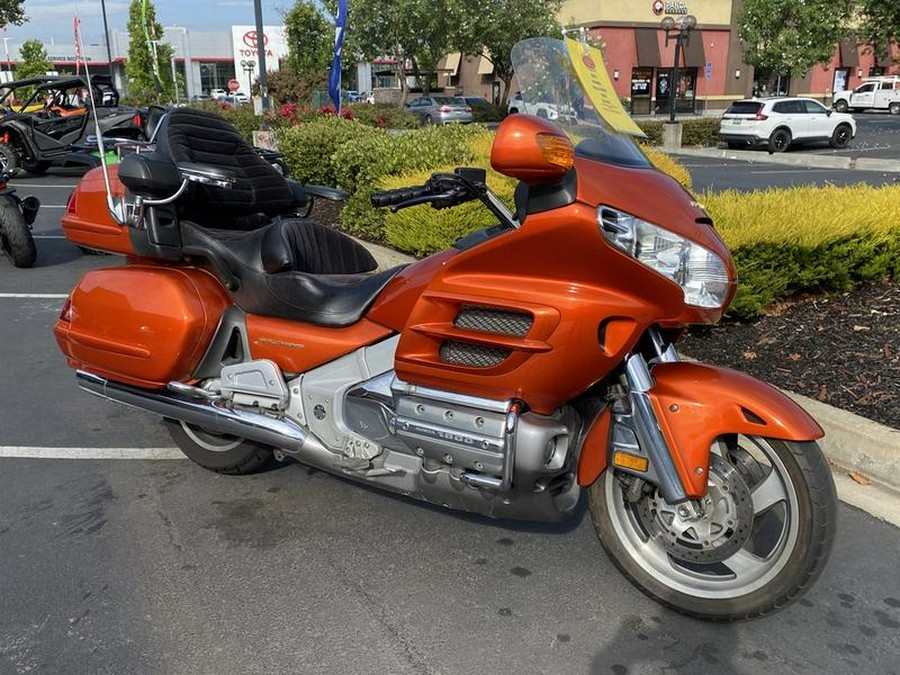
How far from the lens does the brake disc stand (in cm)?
254

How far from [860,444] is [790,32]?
38.0 meters

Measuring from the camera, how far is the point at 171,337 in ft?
10.8

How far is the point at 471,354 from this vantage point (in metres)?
2.61

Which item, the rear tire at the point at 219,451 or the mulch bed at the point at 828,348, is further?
the mulch bed at the point at 828,348

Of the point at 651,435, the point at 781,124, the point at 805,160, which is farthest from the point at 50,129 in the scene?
the point at 781,124

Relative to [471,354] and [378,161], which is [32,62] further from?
[471,354]

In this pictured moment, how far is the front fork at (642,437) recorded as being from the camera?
245 centimetres

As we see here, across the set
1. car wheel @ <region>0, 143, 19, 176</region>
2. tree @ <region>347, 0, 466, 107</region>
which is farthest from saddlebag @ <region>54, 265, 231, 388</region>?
tree @ <region>347, 0, 466, 107</region>

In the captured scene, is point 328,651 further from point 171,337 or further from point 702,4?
point 702,4

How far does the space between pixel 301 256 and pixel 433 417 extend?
1069 millimetres

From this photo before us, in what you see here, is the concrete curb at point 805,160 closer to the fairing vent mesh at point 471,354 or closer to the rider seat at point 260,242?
the rider seat at point 260,242

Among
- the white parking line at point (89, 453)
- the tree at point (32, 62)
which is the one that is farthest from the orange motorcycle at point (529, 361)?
the tree at point (32, 62)

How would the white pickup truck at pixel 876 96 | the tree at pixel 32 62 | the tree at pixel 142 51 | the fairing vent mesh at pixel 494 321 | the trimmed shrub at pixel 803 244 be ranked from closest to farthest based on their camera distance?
the fairing vent mesh at pixel 494 321
the trimmed shrub at pixel 803 244
the white pickup truck at pixel 876 96
the tree at pixel 142 51
the tree at pixel 32 62

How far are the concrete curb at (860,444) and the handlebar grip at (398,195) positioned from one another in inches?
93.4
